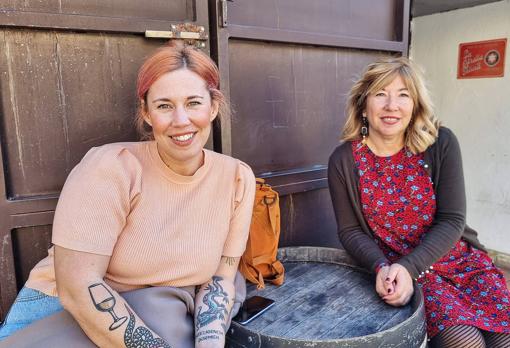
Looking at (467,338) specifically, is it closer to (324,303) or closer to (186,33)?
(324,303)

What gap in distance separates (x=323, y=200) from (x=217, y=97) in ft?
4.35

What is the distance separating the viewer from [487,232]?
13.6 feet

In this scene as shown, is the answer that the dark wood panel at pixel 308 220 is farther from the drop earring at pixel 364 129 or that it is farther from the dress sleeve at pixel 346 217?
the drop earring at pixel 364 129

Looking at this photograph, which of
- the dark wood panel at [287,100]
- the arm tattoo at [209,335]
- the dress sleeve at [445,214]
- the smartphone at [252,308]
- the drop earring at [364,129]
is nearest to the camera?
the arm tattoo at [209,335]

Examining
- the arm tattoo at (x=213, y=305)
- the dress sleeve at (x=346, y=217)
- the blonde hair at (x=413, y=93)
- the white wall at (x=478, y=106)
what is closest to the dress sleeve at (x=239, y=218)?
the arm tattoo at (x=213, y=305)

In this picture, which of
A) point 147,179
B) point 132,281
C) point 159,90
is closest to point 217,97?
point 159,90

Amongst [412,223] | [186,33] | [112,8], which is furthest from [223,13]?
[412,223]

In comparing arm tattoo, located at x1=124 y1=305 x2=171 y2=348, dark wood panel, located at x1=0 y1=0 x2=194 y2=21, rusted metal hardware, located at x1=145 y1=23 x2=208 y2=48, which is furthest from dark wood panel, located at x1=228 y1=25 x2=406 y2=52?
arm tattoo, located at x1=124 y1=305 x2=171 y2=348

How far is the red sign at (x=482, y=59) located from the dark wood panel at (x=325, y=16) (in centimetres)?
157

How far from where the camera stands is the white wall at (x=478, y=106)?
3.88m

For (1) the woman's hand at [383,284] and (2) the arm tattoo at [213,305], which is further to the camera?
(1) the woman's hand at [383,284]

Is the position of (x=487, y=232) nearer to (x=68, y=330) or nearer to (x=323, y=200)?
(x=323, y=200)

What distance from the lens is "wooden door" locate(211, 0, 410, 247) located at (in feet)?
7.19

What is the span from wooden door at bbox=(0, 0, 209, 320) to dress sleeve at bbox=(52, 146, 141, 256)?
43cm
